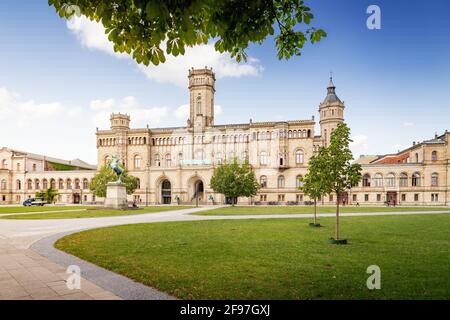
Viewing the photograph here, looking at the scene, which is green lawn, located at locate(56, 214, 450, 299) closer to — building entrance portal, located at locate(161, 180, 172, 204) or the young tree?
the young tree

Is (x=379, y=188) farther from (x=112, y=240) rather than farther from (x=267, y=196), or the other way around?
(x=112, y=240)

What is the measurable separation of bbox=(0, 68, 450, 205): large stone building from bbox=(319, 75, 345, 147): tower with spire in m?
0.22

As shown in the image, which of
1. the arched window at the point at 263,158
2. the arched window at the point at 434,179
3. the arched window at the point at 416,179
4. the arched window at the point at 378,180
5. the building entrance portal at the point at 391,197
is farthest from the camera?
the arched window at the point at 263,158

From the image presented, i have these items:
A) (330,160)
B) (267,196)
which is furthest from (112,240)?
(267,196)

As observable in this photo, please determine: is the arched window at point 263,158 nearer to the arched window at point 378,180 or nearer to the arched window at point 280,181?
the arched window at point 280,181

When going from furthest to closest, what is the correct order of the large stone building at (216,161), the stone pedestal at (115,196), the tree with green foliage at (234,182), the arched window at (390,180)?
the arched window at (390,180) → the large stone building at (216,161) → the tree with green foliage at (234,182) → the stone pedestal at (115,196)

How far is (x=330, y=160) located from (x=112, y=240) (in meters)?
10.2

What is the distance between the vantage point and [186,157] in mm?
74938

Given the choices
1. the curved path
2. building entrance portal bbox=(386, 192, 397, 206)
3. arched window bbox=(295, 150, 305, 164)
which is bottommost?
building entrance portal bbox=(386, 192, 397, 206)

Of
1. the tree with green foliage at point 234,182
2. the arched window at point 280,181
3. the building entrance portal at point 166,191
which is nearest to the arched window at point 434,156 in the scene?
the arched window at point 280,181

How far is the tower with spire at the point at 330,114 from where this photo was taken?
228ft

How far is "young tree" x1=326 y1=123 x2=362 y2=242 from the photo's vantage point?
1313 centimetres

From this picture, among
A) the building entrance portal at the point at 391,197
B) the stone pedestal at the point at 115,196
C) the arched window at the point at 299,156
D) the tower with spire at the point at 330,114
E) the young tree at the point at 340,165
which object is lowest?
the building entrance portal at the point at 391,197

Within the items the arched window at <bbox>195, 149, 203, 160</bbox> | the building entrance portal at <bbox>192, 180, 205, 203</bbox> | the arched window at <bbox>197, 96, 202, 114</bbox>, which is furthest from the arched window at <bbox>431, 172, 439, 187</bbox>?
the arched window at <bbox>197, 96, 202, 114</bbox>
